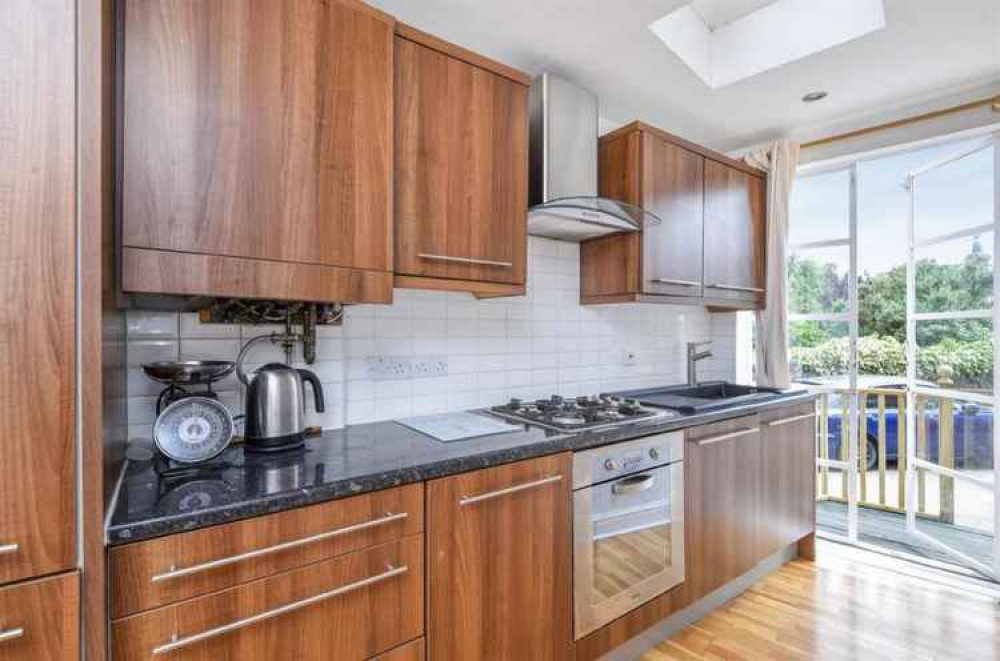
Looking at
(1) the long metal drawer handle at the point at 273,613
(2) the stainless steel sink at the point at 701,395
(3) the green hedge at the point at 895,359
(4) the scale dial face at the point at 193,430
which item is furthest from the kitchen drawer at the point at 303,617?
(3) the green hedge at the point at 895,359

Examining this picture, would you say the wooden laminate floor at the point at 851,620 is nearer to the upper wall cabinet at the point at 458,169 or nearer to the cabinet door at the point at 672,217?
the cabinet door at the point at 672,217

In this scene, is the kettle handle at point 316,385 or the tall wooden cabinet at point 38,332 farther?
the kettle handle at point 316,385

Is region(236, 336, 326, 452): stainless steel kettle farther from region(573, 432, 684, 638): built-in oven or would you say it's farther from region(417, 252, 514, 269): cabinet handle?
region(573, 432, 684, 638): built-in oven

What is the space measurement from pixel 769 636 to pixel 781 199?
7.50 feet

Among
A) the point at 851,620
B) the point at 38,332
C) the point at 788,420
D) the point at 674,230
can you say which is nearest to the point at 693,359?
the point at 788,420

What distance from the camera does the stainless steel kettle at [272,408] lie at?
53.9 inches

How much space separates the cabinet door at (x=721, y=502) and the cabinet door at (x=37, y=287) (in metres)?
1.93

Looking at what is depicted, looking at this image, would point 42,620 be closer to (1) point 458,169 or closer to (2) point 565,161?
(1) point 458,169

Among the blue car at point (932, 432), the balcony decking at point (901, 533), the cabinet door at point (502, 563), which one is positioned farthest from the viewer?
the balcony decking at point (901, 533)

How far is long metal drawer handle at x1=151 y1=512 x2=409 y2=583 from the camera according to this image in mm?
917

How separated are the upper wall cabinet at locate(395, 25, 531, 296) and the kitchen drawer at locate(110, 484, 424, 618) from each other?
0.71 m

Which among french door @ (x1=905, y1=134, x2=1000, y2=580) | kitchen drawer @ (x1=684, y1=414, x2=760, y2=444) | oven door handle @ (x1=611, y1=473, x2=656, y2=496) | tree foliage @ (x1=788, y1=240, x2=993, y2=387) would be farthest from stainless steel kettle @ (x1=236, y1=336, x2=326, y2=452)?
french door @ (x1=905, y1=134, x2=1000, y2=580)

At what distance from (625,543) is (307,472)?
1.19m

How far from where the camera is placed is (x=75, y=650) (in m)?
0.79
